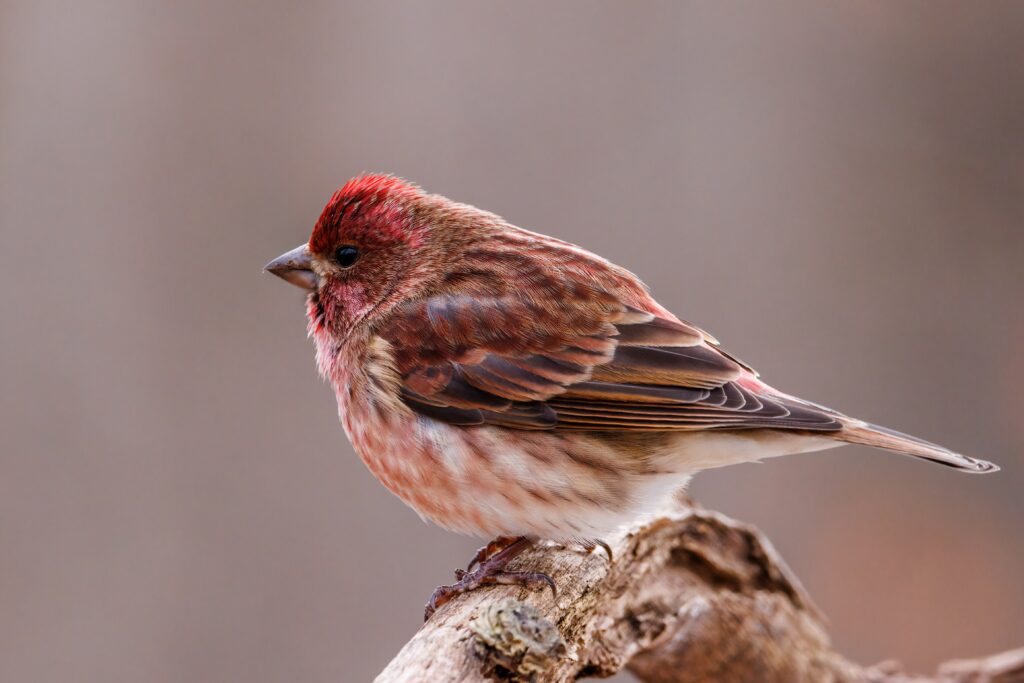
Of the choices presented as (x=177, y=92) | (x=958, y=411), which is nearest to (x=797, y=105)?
(x=958, y=411)

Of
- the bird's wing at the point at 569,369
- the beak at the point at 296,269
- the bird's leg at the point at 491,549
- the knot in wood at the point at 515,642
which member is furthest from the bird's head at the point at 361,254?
the knot in wood at the point at 515,642

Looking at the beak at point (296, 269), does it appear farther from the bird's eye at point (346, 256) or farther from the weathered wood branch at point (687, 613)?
the weathered wood branch at point (687, 613)

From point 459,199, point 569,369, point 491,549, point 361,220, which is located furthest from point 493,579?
point 459,199

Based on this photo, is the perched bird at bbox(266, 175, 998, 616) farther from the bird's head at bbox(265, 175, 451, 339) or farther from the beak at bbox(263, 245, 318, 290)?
the beak at bbox(263, 245, 318, 290)

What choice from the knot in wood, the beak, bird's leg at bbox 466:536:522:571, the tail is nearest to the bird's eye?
the beak

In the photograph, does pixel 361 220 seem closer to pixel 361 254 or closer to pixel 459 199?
pixel 361 254

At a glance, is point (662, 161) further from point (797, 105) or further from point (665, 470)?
point (665, 470)

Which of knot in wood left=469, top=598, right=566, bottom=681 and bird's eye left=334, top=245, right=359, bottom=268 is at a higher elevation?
bird's eye left=334, top=245, right=359, bottom=268
